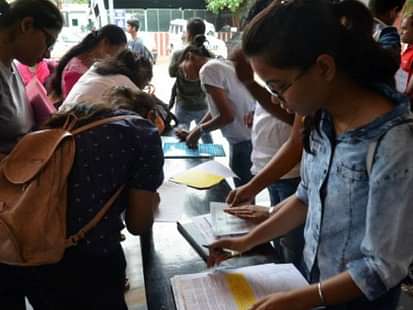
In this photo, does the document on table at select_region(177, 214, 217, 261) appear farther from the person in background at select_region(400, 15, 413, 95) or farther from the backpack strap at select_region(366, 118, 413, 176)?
the person in background at select_region(400, 15, 413, 95)

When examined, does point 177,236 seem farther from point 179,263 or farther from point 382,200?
point 382,200

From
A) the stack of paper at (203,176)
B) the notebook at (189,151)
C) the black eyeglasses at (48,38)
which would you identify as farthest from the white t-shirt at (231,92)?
the black eyeglasses at (48,38)

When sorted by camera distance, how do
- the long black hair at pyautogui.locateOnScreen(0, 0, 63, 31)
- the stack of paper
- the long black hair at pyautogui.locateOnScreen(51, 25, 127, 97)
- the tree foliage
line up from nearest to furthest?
the long black hair at pyautogui.locateOnScreen(0, 0, 63, 31) → the stack of paper → the long black hair at pyautogui.locateOnScreen(51, 25, 127, 97) → the tree foliage

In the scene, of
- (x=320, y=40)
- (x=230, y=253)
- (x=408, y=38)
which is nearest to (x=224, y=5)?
(x=408, y=38)

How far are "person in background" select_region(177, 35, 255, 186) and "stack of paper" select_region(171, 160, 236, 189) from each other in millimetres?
308

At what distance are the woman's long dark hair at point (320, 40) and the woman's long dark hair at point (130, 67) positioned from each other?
881mm

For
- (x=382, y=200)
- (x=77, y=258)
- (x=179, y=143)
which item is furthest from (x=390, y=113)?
(x=179, y=143)

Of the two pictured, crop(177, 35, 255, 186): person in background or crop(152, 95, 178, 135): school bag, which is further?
crop(177, 35, 255, 186): person in background

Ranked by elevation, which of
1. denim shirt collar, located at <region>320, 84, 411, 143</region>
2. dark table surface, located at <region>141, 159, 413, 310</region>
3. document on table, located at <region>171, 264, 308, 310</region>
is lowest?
dark table surface, located at <region>141, 159, 413, 310</region>

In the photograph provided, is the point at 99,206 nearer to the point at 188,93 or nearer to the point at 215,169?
the point at 215,169

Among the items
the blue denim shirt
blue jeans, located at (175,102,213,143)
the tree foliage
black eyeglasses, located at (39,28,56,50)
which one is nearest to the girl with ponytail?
the blue denim shirt

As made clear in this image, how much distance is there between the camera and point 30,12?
1301 millimetres

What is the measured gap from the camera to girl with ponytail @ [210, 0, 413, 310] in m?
0.62

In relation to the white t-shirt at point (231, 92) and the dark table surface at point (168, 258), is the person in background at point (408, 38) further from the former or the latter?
the dark table surface at point (168, 258)
